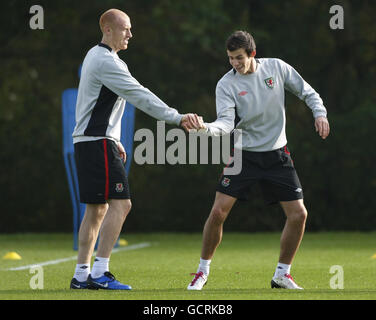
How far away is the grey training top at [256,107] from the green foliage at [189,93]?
859 centimetres

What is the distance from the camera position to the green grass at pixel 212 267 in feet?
20.9

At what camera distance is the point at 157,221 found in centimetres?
1614

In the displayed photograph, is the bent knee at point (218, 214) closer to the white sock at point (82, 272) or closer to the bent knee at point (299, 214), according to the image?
the bent knee at point (299, 214)

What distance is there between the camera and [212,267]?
924cm

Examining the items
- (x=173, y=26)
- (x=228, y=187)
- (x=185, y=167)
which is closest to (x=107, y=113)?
(x=228, y=187)

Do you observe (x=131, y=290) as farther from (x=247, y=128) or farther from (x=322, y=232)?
(x=322, y=232)

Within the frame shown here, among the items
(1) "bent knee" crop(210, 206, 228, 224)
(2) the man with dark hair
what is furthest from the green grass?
(1) "bent knee" crop(210, 206, 228, 224)

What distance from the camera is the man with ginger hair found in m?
6.71

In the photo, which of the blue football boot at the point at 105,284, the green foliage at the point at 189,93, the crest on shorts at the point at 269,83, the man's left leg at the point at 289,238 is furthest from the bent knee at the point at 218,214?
the green foliage at the point at 189,93

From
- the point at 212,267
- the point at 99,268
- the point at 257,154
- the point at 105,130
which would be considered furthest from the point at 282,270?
the point at 212,267

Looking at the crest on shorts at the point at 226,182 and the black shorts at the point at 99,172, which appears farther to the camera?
the crest on shorts at the point at 226,182

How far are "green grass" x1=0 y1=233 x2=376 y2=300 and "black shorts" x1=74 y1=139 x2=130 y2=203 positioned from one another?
74 centimetres
